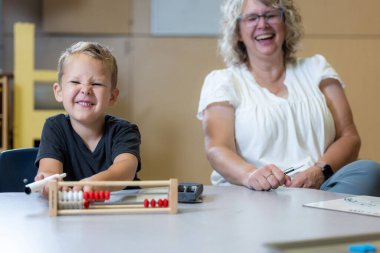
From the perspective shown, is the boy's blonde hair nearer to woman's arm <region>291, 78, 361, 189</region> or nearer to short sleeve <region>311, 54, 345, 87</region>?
woman's arm <region>291, 78, 361, 189</region>

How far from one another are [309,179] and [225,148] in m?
0.29

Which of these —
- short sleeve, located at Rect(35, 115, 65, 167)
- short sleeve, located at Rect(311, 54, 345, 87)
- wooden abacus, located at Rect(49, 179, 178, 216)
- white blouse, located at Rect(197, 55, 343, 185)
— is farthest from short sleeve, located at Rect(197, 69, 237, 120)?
wooden abacus, located at Rect(49, 179, 178, 216)

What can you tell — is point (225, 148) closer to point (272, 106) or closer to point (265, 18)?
point (272, 106)

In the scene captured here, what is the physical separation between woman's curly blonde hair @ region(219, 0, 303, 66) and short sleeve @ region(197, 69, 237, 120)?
14 cm

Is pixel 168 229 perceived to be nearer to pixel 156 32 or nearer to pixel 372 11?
pixel 156 32

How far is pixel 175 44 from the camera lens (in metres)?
3.62

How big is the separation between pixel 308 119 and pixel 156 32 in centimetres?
184

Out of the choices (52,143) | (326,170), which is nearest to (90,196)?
(52,143)

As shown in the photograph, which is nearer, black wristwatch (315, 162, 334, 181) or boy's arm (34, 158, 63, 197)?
boy's arm (34, 158, 63, 197)

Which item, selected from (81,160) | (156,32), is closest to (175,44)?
(156,32)

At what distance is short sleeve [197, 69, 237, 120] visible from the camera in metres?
1.96

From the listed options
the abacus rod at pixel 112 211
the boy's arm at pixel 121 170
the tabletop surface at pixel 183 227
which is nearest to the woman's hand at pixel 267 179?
the tabletop surface at pixel 183 227

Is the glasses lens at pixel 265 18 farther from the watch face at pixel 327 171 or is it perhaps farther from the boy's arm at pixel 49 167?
the boy's arm at pixel 49 167

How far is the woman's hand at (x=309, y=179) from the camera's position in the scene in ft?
5.57
